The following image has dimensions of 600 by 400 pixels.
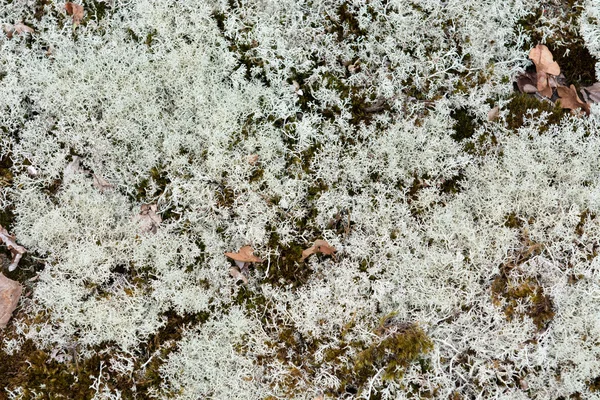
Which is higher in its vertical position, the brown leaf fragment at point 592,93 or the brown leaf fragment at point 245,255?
the brown leaf fragment at point 592,93

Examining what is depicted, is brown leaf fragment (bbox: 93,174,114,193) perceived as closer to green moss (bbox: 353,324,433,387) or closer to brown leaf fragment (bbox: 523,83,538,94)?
green moss (bbox: 353,324,433,387)

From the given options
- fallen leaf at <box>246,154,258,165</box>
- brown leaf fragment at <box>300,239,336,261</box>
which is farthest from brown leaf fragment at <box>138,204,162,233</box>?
brown leaf fragment at <box>300,239,336,261</box>

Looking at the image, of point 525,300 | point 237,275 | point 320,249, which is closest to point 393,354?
point 320,249

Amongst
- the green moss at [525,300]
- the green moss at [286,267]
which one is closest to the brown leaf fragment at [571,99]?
the green moss at [525,300]

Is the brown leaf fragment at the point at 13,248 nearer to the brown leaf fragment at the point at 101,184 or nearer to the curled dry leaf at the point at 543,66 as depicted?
the brown leaf fragment at the point at 101,184

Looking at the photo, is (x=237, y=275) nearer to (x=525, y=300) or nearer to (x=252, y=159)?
(x=252, y=159)
